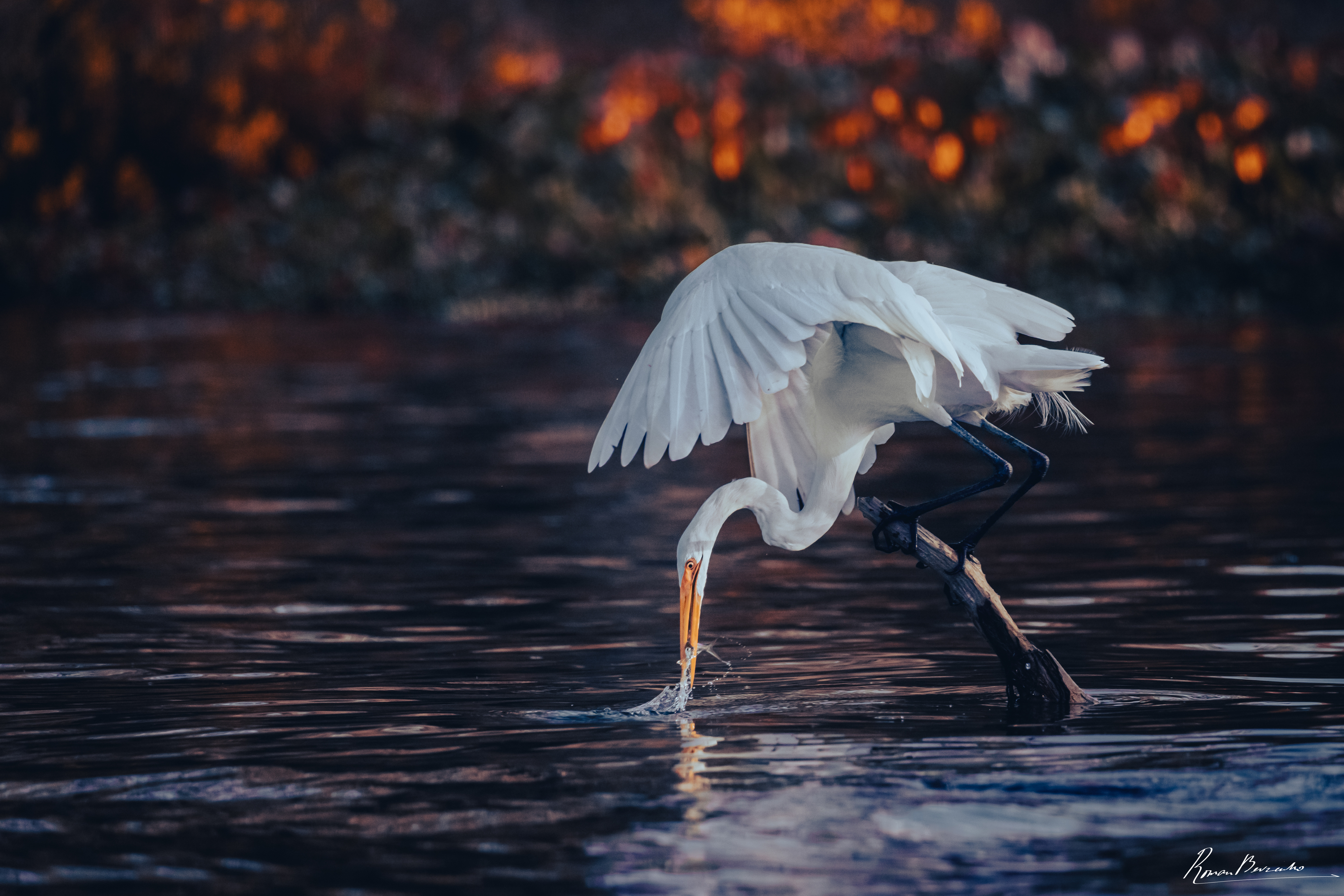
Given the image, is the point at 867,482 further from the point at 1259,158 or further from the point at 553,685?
the point at 1259,158

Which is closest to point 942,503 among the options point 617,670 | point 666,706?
point 666,706

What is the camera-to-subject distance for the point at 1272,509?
12625 millimetres

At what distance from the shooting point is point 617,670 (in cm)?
862

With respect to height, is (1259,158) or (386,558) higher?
(1259,158)

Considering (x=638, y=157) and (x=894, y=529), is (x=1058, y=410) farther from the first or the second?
(x=638, y=157)

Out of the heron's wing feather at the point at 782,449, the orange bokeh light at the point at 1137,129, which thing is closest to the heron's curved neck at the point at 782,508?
the heron's wing feather at the point at 782,449

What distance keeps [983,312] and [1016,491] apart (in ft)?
2.20

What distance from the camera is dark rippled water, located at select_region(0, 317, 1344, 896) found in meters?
5.83

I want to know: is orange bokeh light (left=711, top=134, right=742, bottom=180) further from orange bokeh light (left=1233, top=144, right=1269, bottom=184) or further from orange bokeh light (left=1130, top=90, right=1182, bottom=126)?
orange bokeh light (left=1233, top=144, right=1269, bottom=184)

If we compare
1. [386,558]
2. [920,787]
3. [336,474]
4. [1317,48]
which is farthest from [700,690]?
[1317,48]

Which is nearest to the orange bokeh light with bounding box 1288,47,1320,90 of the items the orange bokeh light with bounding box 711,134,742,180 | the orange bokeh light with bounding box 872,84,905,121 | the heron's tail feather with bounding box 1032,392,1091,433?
the orange bokeh light with bounding box 872,84,905,121

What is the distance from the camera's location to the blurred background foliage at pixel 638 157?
28500 millimetres

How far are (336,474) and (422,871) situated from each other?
960 centimetres
